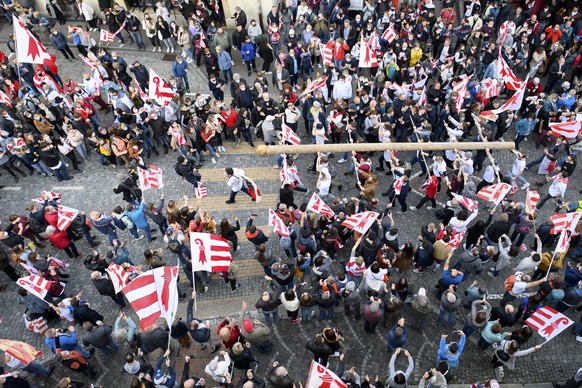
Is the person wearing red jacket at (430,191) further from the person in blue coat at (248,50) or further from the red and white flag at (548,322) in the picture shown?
the person in blue coat at (248,50)

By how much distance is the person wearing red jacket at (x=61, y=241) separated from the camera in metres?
12.3

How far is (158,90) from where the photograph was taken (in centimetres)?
1457

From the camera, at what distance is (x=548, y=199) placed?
46.8 feet

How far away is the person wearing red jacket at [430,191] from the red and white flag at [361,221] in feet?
9.07

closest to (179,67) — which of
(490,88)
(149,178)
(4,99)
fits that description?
(4,99)

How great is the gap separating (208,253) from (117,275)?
2.30 m

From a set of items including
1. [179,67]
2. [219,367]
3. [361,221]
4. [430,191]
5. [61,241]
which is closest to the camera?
[219,367]

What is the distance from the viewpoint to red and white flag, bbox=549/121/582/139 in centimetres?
1360

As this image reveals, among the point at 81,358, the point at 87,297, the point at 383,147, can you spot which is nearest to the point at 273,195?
the point at 383,147

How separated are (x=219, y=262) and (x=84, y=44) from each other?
14474 millimetres

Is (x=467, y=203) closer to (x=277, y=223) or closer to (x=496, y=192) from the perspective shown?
(x=496, y=192)

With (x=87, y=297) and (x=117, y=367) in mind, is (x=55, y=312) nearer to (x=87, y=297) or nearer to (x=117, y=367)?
(x=87, y=297)

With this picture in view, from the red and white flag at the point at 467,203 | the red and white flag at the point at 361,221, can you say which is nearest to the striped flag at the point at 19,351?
the red and white flag at the point at 361,221

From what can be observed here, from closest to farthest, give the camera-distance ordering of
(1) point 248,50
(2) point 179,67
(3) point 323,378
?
(3) point 323,378, (2) point 179,67, (1) point 248,50
